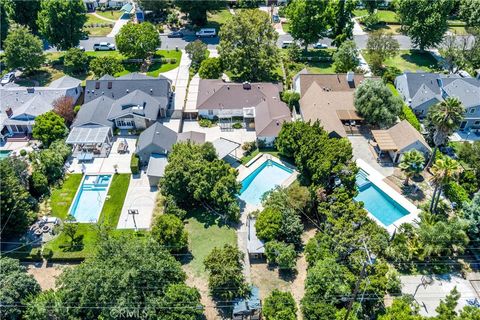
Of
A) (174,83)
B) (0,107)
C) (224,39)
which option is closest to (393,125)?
(224,39)

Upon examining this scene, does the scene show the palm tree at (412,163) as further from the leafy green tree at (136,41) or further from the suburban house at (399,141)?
the leafy green tree at (136,41)

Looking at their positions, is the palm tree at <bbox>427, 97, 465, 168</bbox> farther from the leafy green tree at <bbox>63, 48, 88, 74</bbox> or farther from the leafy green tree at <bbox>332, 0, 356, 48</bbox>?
the leafy green tree at <bbox>63, 48, 88, 74</bbox>

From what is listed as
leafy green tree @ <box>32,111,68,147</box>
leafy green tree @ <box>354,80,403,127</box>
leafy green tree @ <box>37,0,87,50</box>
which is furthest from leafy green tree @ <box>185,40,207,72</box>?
leafy green tree @ <box>354,80,403,127</box>

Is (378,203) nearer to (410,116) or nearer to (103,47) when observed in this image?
(410,116)

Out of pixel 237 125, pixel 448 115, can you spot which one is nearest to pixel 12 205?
pixel 237 125

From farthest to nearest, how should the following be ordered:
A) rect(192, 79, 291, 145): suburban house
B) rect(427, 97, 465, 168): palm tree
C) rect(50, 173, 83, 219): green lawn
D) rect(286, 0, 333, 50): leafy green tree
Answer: rect(286, 0, 333, 50): leafy green tree → rect(192, 79, 291, 145): suburban house → rect(50, 173, 83, 219): green lawn → rect(427, 97, 465, 168): palm tree

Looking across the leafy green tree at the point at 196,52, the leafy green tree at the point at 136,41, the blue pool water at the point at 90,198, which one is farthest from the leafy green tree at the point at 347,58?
the blue pool water at the point at 90,198

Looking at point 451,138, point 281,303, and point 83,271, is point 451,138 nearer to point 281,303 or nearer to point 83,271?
point 281,303

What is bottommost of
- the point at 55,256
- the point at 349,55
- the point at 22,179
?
the point at 55,256
